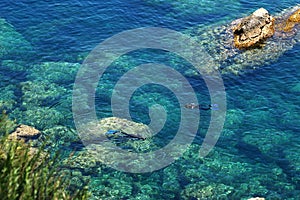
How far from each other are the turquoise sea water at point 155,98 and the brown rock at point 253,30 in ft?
13.0

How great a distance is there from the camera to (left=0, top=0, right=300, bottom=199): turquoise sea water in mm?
38812

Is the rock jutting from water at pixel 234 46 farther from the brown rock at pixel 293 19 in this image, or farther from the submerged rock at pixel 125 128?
the submerged rock at pixel 125 128

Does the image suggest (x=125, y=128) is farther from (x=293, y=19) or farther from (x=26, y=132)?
(x=293, y=19)

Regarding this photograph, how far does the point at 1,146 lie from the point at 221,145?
2451cm

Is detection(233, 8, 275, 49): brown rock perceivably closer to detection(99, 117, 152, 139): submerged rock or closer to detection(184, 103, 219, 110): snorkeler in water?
detection(184, 103, 219, 110): snorkeler in water

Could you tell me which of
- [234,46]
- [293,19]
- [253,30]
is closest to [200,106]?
[234,46]

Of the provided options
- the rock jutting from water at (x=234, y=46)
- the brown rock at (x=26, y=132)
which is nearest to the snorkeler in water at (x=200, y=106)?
the rock jutting from water at (x=234, y=46)

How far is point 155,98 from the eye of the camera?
49.6 meters

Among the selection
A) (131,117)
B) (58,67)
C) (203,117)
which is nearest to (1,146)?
(131,117)

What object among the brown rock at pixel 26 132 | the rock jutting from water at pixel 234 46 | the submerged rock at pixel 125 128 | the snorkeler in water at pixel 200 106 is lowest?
the brown rock at pixel 26 132

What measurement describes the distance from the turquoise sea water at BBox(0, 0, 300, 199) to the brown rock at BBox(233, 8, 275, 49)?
3954 mm

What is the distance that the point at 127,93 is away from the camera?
163 ft

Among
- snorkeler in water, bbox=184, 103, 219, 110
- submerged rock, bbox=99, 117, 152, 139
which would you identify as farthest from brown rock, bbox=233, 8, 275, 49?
submerged rock, bbox=99, 117, 152, 139

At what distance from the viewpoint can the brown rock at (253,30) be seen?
57.1 meters
